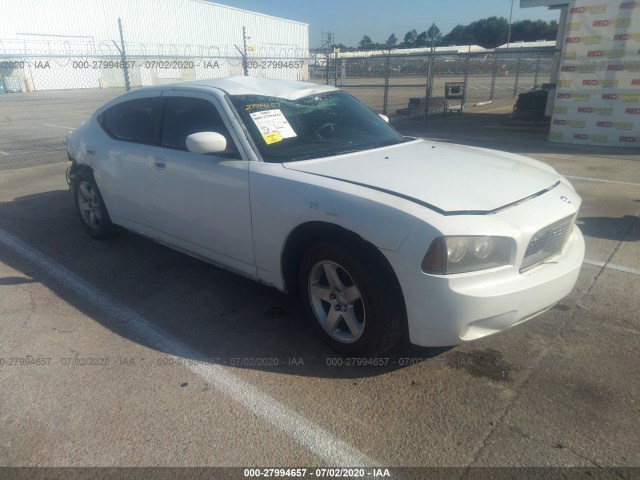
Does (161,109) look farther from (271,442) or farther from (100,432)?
(271,442)

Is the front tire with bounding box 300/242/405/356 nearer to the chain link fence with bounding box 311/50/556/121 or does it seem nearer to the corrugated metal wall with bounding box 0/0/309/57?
the chain link fence with bounding box 311/50/556/121

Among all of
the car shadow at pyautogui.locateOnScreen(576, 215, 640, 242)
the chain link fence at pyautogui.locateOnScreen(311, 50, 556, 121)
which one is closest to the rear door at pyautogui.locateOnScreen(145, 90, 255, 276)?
the car shadow at pyautogui.locateOnScreen(576, 215, 640, 242)

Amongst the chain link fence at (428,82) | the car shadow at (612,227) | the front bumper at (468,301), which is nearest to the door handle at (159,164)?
the front bumper at (468,301)

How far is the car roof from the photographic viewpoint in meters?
4.04

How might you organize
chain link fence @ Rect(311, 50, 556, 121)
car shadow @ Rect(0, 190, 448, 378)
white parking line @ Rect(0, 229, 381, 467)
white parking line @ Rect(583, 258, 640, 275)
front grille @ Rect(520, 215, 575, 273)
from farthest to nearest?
1. chain link fence @ Rect(311, 50, 556, 121)
2. white parking line @ Rect(583, 258, 640, 275)
3. car shadow @ Rect(0, 190, 448, 378)
4. front grille @ Rect(520, 215, 575, 273)
5. white parking line @ Rect(0, 229, 381, 467)

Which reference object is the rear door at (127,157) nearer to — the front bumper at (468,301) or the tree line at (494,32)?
the front bumper at (468,301)

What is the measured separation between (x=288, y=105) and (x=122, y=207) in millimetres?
2008

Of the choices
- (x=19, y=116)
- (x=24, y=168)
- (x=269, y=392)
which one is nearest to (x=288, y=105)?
(x=269, y=392)

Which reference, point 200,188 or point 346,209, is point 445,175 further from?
point 200,188

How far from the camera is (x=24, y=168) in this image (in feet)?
31.4

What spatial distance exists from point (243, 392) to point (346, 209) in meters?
1.22

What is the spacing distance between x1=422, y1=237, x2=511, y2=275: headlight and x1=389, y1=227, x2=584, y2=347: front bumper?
4 cm

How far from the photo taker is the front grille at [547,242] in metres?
2.81

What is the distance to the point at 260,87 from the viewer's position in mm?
4188
